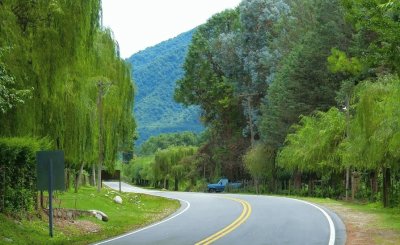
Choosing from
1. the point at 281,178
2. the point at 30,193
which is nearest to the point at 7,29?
the point at 30,193

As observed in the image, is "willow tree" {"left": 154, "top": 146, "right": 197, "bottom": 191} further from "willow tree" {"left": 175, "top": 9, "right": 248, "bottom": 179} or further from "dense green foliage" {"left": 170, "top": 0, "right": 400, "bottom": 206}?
"willow tree" {"left": 175, "top": 9, "right": 248, "bottom": 179}

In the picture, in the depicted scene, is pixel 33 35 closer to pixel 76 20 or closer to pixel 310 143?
pixel 76 20

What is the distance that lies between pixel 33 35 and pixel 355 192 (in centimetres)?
2782

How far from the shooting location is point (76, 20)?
15930mm

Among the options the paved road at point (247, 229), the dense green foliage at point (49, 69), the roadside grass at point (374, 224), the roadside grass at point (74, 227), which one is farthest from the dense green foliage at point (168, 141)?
the dense green foliage at point (49, 69)

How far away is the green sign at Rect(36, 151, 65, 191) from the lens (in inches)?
662

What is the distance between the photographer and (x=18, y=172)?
741 inches

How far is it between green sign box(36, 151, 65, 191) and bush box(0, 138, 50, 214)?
1.19 meters

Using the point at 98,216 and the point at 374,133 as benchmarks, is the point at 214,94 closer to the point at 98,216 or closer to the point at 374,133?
the point at 374,133

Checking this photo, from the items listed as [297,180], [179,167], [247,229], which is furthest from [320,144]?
[179,167]

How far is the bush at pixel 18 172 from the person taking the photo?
17.8 m

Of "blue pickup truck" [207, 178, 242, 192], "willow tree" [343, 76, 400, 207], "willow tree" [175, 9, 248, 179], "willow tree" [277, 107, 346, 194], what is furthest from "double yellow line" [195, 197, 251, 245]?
"willow tree" [175, 9, 248, 179]

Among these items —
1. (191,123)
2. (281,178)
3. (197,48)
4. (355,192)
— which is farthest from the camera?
(191,123)

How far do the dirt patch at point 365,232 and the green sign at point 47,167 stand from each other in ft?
26.6
